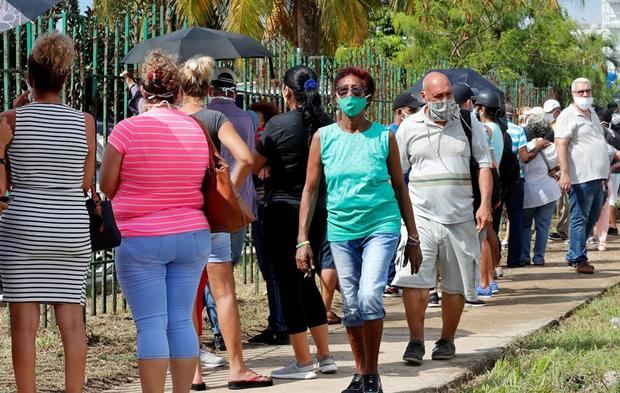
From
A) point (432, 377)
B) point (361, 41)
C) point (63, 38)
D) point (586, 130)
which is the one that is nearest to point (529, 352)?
point (432, 377)

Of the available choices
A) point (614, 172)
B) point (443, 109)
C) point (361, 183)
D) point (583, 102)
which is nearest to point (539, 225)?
point (583, 102)

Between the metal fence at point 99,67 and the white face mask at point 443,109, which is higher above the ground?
the metal fence at point 99,67

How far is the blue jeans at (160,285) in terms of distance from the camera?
237 inches

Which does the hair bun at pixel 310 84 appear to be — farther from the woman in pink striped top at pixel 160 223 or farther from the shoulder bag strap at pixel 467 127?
the woman in pink striped top at pixel 160 223

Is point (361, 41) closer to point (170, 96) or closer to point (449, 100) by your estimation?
point (449, 100)

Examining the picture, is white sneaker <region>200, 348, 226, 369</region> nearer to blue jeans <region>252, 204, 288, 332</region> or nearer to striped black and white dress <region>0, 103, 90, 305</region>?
blue jeans <region>252, 204, 288, 332</region>

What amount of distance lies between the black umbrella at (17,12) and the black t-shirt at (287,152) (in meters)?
2.09

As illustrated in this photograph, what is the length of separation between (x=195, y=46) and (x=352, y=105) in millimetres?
2178

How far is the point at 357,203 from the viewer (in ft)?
23.6

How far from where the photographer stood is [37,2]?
621 centimetres

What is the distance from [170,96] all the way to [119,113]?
3580 mm

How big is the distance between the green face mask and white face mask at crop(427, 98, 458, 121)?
1.23 metres

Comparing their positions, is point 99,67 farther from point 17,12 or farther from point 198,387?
point 17,12

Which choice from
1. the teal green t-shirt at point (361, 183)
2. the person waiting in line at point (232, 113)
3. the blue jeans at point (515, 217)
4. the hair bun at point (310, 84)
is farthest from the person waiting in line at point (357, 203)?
the blue jeans at point (515, 217)
